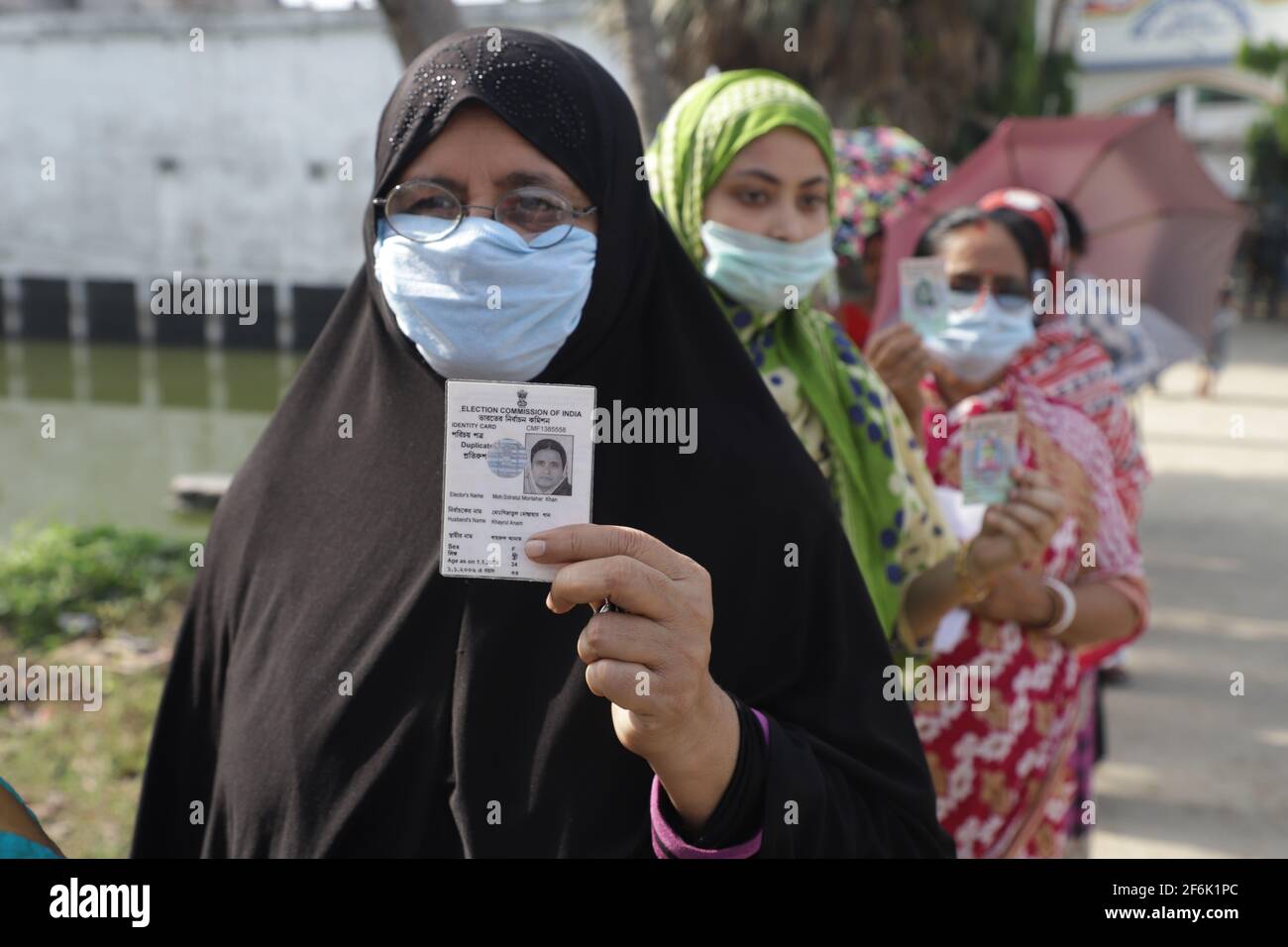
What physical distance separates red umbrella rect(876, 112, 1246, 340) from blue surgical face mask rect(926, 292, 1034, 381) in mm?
1600

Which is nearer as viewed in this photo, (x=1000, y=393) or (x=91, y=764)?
(x=1000, y=393)

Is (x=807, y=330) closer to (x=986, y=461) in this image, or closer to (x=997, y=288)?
(x=986, y=461)

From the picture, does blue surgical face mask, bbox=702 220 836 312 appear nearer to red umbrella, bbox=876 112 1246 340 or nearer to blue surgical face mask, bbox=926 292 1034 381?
blue surgical face mask, bbox=926 292 1034 381

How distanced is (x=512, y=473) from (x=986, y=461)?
1189mm

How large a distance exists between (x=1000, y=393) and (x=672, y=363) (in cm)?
132

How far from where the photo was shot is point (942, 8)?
12109 mm

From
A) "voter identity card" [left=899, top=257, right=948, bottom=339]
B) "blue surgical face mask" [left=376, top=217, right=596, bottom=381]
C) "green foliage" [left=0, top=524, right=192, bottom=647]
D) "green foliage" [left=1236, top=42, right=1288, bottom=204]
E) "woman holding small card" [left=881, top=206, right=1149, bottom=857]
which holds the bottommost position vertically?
"green foliage" [left=0, top=524, right=192, bottom=647]

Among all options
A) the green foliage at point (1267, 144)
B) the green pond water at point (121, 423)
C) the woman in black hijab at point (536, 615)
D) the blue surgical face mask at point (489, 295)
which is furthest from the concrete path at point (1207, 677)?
the green foliage at point (1267, 144)

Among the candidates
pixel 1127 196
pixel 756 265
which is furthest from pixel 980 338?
pixel 1127 196

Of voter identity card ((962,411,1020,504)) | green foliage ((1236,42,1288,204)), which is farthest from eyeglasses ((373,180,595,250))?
green foliage ((1236,42,1288,204))

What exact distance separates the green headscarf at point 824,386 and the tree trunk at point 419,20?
1.76m

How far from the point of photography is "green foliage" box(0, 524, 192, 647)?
554cm

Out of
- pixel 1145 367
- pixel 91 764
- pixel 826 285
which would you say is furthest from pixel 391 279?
pixel 1145 367

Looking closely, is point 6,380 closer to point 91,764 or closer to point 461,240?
point 91,764
